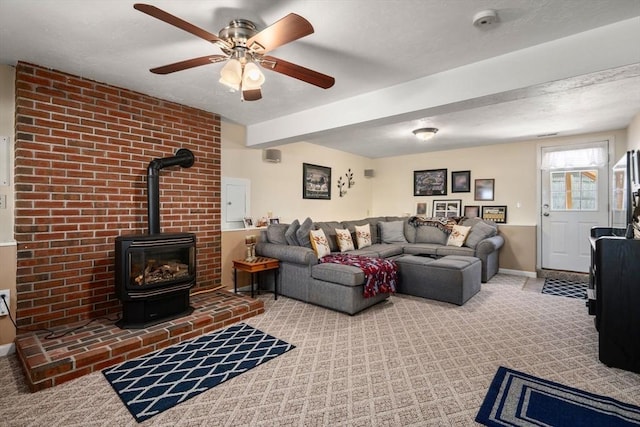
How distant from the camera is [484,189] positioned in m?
5.74

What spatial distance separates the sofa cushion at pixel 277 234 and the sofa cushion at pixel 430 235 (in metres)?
2.83

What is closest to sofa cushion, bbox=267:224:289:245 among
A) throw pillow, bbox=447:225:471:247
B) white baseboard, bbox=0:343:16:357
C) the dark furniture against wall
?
white baseboard, bbox=0:343:16:357

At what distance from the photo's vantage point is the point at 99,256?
2.93m

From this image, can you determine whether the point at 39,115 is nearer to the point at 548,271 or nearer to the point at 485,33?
the point at 485,33

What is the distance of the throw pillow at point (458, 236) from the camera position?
201 inches

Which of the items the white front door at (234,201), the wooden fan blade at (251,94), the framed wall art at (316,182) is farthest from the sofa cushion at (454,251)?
the wooden fan blade at (251,94)

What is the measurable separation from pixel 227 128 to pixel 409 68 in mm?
2533

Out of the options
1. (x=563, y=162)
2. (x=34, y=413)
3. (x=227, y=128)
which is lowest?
(x=34, y=413)

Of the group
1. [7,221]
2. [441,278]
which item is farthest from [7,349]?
[441,278]

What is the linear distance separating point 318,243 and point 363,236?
4.62ft

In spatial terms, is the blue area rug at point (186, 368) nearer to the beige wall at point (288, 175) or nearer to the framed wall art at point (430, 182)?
the beige wall at point (288, 175)

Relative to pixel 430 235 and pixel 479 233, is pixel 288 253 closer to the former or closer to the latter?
pixel 430 235

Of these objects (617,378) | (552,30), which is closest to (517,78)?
(552,30)

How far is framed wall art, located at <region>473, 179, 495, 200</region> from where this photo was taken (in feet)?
18.6
